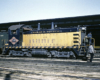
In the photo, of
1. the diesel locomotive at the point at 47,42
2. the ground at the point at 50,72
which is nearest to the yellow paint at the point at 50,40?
the diesel locomotive at the point at 47,42

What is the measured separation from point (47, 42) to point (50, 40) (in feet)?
1.38

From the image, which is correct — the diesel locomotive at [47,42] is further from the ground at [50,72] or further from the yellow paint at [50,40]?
the ground at [50,72]

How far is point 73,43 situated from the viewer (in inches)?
531

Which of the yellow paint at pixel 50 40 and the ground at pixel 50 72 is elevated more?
the yellow paint at pixel 50 40

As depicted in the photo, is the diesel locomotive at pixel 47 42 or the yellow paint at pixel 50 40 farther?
the yellow paint at pixel 50 40

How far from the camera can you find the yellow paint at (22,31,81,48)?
45.4 ft

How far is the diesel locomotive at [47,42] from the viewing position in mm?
13234

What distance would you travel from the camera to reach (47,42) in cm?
1444

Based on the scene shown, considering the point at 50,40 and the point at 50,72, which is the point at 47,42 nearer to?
the point at 50,40

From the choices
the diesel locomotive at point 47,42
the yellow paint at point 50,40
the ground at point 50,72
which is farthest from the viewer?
the yellow paint at point 50,40

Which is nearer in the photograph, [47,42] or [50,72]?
[50,72]

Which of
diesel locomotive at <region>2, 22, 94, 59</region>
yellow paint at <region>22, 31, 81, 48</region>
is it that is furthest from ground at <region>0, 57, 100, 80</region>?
yellow paint at <region>22, 31, 81, 48</region>

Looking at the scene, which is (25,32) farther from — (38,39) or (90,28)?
(90,28)

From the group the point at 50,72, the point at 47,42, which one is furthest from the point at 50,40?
the point at 50,72
